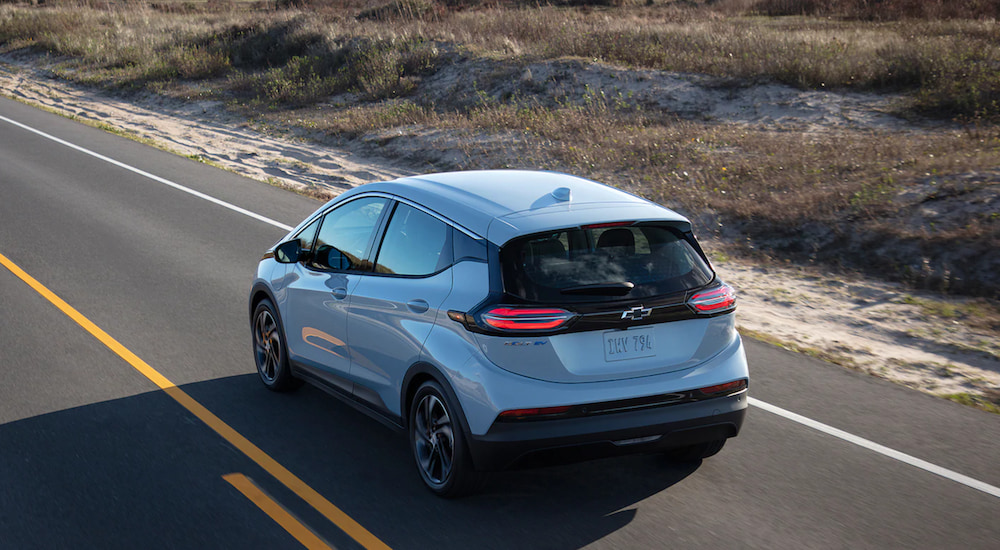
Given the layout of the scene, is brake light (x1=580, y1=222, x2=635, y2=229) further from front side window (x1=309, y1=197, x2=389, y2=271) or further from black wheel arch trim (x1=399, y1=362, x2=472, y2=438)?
front side window (x1=309, y1=197, x2=389, y2=271)

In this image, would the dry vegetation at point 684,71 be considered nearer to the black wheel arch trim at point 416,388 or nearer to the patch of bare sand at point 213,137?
the patch of bare sand at point 213,137

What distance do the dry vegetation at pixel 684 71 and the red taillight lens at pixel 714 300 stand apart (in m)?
6.04

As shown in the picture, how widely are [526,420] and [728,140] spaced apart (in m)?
13.1

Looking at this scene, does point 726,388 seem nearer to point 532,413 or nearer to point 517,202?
point 532,413

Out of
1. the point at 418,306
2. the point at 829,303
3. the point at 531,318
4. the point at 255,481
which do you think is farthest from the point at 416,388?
the point at 829,303

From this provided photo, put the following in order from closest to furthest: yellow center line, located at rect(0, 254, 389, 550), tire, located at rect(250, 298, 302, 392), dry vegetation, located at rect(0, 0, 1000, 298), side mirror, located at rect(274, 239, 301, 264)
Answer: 1. yellow center line, located at rect(0, 254, 389, 550)
2. side mirror, located at rect(274, 239, 301, 264)
3. tire, located at rect(250, 298, 302, 392)
4. dry vegetation, located at rect(0, 0, 1000, 298)

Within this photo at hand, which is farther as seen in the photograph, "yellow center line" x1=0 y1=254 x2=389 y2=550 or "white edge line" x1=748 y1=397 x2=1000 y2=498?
"white edge line" x1=748 y1=397 x2=1000 y2=498

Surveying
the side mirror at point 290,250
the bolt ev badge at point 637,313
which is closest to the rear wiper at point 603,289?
the bolt ev badge at point 637,313

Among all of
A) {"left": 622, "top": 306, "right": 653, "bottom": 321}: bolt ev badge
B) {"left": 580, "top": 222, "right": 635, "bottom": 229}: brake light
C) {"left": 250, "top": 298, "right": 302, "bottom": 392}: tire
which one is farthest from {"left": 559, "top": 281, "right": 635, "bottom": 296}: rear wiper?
{"left": 250, "top": 298, "right": 302, "bottom": 392}: tire

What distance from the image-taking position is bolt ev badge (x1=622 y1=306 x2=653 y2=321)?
4.68 metres

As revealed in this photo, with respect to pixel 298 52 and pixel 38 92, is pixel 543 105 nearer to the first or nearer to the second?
pixel 298 52

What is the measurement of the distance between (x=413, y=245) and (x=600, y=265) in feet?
3.94

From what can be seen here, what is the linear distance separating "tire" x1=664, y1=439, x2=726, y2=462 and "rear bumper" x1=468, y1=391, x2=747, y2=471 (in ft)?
2.05

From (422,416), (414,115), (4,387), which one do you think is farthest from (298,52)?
(422,416)
